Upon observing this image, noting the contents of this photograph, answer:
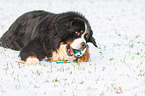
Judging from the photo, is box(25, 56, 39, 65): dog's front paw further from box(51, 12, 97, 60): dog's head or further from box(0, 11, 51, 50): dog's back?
box(0, 11, 51, 50): dog's back

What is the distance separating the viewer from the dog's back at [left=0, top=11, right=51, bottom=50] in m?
5.51

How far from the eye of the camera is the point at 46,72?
417cm

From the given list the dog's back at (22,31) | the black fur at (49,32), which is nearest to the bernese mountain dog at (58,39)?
the black fur at (49,32)

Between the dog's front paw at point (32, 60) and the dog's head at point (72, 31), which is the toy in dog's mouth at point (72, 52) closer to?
the dog's head at point (72, 31)

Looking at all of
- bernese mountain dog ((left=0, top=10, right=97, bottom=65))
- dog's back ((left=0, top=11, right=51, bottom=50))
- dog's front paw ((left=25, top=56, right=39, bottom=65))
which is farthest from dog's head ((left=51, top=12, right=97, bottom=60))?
dog's back ((left=0, top=11, right=51, bottom=50))

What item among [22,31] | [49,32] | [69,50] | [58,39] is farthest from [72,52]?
[22,31]

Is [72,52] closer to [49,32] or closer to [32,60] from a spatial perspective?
[49,32]

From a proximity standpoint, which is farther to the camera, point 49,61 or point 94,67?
point 49,61

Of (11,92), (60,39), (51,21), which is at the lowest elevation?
(11,92)

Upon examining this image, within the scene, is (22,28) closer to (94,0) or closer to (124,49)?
(124,49)

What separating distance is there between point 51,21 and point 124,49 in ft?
8.87

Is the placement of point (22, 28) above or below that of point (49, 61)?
above

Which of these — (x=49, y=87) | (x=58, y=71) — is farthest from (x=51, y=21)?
(x=49, y=87)

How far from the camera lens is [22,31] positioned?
575 centimetres
